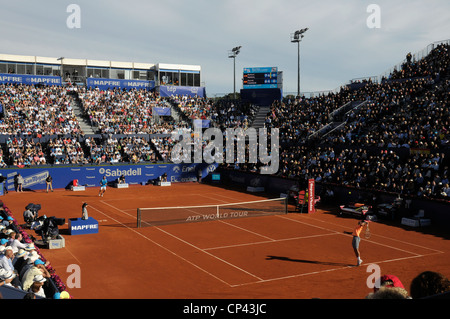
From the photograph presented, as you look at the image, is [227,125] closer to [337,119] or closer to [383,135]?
[337,119]

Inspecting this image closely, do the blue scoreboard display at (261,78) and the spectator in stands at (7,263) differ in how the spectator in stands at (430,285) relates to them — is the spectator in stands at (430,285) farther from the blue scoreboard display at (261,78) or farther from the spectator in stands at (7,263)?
the blue scoreboard display at (261,78)

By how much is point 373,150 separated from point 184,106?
32929 mm

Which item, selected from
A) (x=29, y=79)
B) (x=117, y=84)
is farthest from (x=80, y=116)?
(x=117, y=84)

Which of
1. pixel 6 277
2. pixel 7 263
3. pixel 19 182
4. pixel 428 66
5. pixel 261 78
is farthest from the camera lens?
pixel 261 78

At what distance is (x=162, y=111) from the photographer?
57.1m

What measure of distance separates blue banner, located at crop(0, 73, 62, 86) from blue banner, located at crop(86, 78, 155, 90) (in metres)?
4.48

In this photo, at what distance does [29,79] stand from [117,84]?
11936 mm

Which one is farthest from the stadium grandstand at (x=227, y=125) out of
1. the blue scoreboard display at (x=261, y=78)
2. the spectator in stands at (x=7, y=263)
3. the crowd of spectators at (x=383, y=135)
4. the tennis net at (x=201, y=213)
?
the spectator in stands at (x=7, y=263)

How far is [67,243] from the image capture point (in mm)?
19531

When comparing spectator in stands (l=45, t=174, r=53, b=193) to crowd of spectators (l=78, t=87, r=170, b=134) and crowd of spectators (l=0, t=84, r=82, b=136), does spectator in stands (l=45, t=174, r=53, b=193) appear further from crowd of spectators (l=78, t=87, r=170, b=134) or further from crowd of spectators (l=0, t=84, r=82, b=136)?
crowd of spectators (l=78, t=87, r=170, b=134)

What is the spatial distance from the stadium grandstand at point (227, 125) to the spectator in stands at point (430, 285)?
73.5 ft

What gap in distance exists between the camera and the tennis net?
24844mm

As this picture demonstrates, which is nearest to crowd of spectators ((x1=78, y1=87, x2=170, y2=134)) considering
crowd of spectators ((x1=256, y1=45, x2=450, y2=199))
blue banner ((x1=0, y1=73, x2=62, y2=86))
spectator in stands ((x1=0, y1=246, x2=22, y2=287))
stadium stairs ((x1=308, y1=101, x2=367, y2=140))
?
blue banner ((x1=0, y1=73, x2=62, y2=86))

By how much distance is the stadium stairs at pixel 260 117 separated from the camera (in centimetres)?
5497
